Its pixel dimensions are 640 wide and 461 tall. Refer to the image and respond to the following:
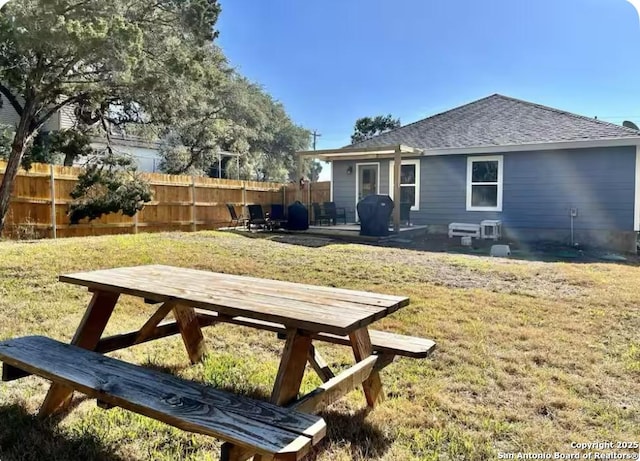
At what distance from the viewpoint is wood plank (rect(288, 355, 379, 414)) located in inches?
74.0

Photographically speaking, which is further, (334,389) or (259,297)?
(259,297)

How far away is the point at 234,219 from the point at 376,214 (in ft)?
15.7

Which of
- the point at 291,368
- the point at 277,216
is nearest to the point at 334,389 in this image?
the point at 291,368

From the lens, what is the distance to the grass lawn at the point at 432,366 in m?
2.18

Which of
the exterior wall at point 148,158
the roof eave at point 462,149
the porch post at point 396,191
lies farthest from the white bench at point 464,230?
the exterior wall at point 148,158

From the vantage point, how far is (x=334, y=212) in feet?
43.8

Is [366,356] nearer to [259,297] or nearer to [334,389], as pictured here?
[334,389]

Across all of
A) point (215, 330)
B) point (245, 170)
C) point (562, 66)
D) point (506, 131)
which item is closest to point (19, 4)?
point (215, 330)

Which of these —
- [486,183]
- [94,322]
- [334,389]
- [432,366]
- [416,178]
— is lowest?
[432,366]

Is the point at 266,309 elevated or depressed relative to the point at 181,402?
elevated

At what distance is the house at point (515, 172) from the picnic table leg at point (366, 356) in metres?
8.93

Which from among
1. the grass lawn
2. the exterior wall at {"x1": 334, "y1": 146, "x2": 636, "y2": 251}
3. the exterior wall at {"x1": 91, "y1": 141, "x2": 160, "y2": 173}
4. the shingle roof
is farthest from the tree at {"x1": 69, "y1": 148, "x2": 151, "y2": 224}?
the exterior wall at {"x1": 91, "y1": 141, "x2": 160, "y2": 173}

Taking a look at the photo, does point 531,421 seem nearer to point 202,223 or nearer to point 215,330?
point 215,330

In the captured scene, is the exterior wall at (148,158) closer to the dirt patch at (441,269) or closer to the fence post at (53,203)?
the fence post at (53,203)
